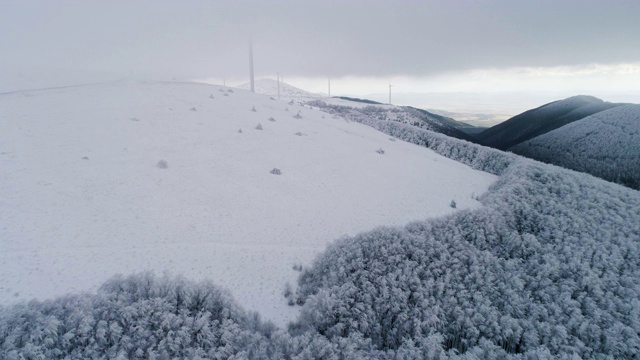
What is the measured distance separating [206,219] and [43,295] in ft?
11.9

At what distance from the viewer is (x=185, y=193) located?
967 centimetres

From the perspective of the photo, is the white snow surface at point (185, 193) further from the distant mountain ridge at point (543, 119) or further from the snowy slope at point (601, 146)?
the distant mountain ridge at point (543, 119)

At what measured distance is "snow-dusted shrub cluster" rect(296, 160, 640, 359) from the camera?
219 inches

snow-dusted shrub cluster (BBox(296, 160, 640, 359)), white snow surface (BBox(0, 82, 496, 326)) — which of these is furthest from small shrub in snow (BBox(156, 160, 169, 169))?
snow-dusted shrub cluster (BBox(296, 160, 640, 359))

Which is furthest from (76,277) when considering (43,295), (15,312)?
(15,312)

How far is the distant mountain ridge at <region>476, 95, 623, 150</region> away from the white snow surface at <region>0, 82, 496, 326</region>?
29.3 meters

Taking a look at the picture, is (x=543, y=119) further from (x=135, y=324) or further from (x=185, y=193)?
(x=135, y=324)

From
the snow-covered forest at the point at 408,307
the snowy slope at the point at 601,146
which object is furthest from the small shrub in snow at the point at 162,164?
the snowy slope at the point at 601,146

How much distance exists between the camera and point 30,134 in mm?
12711

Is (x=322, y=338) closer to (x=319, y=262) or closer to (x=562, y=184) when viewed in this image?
(x=319, y=262)

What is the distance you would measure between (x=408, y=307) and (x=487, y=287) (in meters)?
1.89

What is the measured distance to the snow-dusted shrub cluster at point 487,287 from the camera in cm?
557

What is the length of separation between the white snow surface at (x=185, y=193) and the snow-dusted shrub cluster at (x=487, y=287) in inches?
44.0

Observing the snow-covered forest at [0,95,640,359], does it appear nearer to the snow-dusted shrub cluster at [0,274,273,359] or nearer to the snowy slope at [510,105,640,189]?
the snow-dusted shrub cluster at [0,274,273,359]
